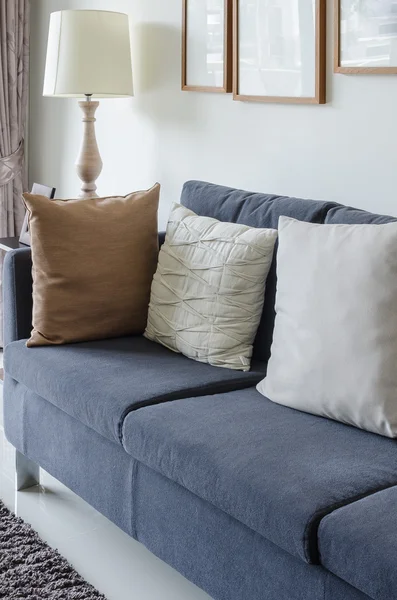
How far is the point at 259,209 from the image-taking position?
273 centimetres

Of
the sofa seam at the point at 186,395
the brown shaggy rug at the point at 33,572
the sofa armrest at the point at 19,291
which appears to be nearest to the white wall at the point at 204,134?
the sofa seam at the point at 186,395

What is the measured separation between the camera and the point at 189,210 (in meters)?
2.89

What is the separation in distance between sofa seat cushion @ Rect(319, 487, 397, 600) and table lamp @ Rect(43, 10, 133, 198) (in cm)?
223

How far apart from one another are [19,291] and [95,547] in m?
0.87

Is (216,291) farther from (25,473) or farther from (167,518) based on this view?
(25,473)

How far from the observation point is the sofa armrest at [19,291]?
9.53ft

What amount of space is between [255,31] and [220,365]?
121 centimetres

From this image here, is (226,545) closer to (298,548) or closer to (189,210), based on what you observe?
(298,548)

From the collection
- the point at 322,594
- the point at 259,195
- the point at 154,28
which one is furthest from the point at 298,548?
the point at 154,28

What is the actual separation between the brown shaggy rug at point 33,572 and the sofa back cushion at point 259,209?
32.6 inches

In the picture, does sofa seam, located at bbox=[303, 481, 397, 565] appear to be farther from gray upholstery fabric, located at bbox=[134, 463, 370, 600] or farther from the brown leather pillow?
the brown leather pillow

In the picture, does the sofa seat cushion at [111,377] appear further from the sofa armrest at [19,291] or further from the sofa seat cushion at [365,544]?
the sofa seat cushion at [365,544]

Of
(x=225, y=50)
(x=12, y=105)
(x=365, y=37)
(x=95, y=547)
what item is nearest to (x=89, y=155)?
(x=225, y=50)

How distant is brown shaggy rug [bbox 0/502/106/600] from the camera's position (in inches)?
89.5
